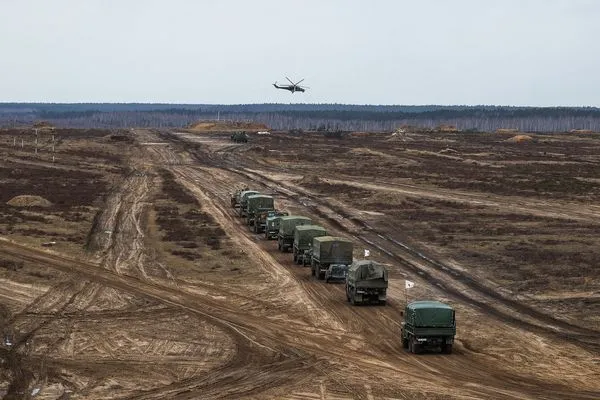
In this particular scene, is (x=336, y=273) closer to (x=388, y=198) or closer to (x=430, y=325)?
(x=430, y=325)

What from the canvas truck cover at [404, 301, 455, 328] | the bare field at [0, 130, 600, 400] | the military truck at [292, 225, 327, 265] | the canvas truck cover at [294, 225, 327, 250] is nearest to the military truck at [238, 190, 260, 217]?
the bare field at [0, 130, 600, 400]

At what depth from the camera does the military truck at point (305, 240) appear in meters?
59.6

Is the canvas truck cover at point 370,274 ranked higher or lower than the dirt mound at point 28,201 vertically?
higher

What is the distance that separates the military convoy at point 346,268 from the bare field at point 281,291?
0.76 meters

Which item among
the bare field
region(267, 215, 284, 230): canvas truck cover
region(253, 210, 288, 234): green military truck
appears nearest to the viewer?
the bare field

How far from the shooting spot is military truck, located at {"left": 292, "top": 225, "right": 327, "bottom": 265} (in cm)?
5959

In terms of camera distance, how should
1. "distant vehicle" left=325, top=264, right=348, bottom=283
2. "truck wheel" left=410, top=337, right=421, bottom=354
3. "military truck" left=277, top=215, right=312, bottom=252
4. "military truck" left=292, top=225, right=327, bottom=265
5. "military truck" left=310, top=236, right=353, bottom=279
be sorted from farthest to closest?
"military truck" left=277, top=215, right=312, bottom=252, "military truck" left=292, top=225, right=327, bottom=265, "military truck" left=310, top=236, right=353, bottom=279, "distant vehicle" left=325, top=264, right=348, bottom=283, "truck wheel" left=410, top=337, right=421, bottom=354

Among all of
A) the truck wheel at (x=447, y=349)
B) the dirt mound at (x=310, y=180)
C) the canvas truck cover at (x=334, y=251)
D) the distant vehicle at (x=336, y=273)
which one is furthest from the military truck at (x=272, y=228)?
the dirt mound at (x=310, y=180)

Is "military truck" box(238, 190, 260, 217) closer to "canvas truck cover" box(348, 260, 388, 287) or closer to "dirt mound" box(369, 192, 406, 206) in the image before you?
"dirt mound" box(369, 192, 406, 206)

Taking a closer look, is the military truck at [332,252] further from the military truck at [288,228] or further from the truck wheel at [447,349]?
the truck wheel at [447,349]

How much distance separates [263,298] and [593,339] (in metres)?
16.8

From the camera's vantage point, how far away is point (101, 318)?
44.9 meters

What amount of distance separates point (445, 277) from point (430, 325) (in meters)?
19.6

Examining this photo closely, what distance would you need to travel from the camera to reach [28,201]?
84562mm
